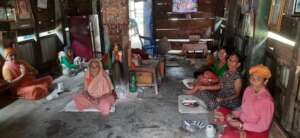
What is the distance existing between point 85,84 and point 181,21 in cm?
489

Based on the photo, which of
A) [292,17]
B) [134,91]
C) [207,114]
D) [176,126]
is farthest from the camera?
[134,91]

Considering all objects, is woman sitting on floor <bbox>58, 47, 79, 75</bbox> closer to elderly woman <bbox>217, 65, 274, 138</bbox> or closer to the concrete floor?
the concrete floor

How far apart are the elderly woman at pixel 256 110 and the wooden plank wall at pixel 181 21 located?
5.70 m

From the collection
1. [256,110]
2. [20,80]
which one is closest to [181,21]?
[20,80]

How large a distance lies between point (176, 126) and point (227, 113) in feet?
Result: 2.58

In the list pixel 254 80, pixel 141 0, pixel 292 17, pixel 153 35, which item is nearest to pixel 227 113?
pixel 254 80

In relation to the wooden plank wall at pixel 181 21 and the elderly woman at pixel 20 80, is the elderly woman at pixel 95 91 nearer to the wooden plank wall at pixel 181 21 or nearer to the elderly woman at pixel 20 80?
the elderly woman at pixel 20 80

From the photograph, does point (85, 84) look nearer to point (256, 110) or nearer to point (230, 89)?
point (230, 89)

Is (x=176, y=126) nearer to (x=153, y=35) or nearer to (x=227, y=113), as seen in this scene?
(x=227, y=113)

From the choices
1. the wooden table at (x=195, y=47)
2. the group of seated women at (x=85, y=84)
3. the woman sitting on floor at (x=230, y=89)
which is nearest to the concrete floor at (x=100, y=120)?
the group of seated women at (x=85, y=84)

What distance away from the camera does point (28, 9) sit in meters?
5.51

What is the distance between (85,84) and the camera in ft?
12.6

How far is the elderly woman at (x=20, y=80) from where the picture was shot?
14.0 feet

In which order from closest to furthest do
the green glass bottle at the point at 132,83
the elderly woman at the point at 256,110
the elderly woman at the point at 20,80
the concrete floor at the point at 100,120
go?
the elderly woman at the point at 256,110, the concrete floor at the point at 100,120, the elderly woman at the point at 20,80, the green glass bottle at the point at 132,83
